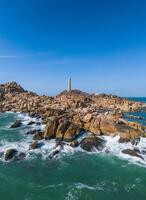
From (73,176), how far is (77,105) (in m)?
80.8

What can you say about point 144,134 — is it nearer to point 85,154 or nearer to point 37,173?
point 85,154

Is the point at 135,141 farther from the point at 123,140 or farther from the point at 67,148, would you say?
the point at 67,148

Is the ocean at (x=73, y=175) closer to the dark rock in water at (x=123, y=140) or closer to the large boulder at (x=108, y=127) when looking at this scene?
the dark rock in water at (x=123, y=140)

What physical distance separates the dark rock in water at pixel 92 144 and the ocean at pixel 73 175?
1048mm

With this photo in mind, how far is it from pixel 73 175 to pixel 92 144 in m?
11.8

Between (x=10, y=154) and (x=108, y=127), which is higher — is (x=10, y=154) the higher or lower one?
the lower one

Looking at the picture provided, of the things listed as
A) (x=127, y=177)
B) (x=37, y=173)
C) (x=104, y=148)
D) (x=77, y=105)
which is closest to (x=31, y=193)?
(x=37, y=173)

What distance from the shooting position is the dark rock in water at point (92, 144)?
41.0 m

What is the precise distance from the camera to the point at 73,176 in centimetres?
3034

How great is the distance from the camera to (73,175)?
3067 centimetres

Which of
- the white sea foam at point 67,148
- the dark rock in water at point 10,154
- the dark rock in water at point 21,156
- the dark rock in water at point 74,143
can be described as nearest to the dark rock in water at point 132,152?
the white sea foam at point 67,148

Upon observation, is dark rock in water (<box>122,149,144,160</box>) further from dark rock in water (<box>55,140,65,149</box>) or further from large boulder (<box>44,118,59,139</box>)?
large boulder (<box>44,118,59,139</box>)

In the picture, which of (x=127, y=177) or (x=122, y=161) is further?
(x=122, y=161)

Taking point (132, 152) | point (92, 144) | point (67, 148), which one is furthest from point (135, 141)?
point (67, 148)
